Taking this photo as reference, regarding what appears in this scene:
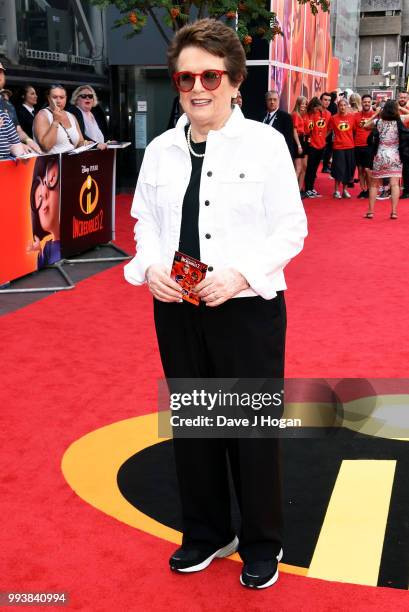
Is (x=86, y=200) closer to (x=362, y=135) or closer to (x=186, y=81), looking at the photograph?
(x=186, y=81)

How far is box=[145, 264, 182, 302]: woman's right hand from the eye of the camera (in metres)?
2.46

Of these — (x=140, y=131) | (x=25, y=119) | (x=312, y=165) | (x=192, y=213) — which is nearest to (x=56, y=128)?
(x=25, y=119)

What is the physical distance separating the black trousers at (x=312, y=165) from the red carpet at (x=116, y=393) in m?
5.71

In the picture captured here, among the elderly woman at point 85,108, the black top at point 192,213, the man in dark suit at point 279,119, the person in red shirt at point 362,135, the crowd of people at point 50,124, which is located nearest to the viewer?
the black top at point 192,213

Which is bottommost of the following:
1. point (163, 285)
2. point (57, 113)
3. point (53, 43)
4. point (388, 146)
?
point (163, 285)

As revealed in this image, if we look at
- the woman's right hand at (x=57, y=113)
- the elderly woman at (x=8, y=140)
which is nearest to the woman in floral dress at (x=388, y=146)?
the woman's right hand at (x=57, y=113)

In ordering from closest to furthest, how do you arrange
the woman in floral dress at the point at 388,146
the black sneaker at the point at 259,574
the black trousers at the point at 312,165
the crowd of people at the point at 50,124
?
the black sneaker at the point at 259,574 < the crowd of people at the point at 50,124 < the woman in floral dress at the point at 388,146 < the black trousers at the point at 312,165

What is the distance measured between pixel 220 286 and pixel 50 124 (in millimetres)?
6670

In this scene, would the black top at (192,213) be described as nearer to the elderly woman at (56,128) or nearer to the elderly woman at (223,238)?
the elderly woman at (223,238)

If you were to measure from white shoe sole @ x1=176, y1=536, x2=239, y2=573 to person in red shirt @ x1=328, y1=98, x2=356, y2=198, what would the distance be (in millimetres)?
12480

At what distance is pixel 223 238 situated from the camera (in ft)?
8.14

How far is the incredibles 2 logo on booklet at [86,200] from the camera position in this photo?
7938 millimetres

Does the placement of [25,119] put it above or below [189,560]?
above

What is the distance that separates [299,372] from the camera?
508cm
